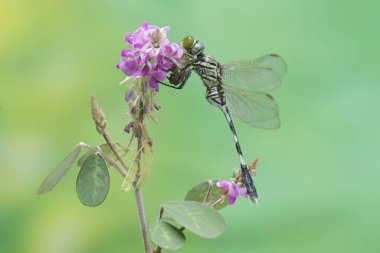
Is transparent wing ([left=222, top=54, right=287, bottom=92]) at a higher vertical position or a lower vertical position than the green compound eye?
higher

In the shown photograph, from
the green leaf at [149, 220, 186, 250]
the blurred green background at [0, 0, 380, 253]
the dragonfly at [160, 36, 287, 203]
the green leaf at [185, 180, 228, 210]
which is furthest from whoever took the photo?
the blurred green background at [0, 0, 380, 253]

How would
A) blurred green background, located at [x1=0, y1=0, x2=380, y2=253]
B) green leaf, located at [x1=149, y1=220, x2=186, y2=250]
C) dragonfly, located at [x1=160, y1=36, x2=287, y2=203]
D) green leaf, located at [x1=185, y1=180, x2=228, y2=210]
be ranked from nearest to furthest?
green leaf, located at [x1=149, y1=220, x2=186, y2=250]
green leaf, located at [x1=185, y1=180, x2=228, y2=210]
dragonfly, located at [x1=160, y1=36, x2=287, y2=203]
blurred green background, located at [x1=0, y1=0, x2=380, y2=253]

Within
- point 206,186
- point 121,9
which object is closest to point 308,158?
point 121,9

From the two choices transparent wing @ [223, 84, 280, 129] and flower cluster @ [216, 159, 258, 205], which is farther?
transparent wing @ [223, 84, 280, 129]

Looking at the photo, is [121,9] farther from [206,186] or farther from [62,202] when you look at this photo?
[206,186]

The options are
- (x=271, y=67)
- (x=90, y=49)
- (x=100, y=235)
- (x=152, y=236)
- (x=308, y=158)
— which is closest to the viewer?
(x=152, y=236)

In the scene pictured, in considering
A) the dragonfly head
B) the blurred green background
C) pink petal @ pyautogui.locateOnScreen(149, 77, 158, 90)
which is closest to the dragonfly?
the dragonfly head

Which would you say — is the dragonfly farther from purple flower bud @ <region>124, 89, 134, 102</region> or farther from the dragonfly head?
purple flower bud @ <region>124, 89, 134, 102</region>

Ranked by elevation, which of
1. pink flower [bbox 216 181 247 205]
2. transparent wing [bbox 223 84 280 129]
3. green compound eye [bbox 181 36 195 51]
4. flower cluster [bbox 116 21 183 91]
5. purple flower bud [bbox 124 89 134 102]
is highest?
transparent wing [bbox 223 84 280 129]
